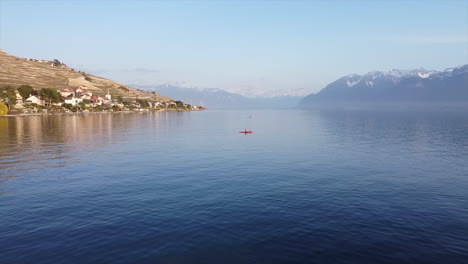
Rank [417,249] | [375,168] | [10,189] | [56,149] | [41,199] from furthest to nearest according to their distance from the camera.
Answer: [56,149], [375,168], [10,189], [41,199], [417,249]

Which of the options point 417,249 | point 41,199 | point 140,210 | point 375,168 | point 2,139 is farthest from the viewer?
point 2,139

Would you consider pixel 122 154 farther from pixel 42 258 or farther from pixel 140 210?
pixel 42 258

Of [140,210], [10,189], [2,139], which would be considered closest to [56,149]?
[2,139]

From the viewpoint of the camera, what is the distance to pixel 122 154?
62.7 metres

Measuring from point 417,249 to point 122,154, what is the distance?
182 feet

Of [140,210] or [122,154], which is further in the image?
[122,154]

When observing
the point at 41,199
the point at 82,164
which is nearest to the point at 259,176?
the point at 41,199

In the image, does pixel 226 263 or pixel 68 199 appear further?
pixel 68 199

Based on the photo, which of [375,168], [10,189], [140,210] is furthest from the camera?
[375,168]

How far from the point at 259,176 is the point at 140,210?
19650 millimetres

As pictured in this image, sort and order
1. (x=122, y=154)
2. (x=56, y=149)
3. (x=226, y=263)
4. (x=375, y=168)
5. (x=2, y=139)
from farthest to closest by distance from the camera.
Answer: (x=2, y=139) → (x=56, y=149) → (x=122, y=154) → (x=375, y=168) → (x=226, y=263)

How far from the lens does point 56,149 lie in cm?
6688

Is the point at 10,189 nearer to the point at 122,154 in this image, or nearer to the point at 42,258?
the point at 42,258

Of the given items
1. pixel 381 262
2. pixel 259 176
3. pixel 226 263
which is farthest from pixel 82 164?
pixel 381 262
